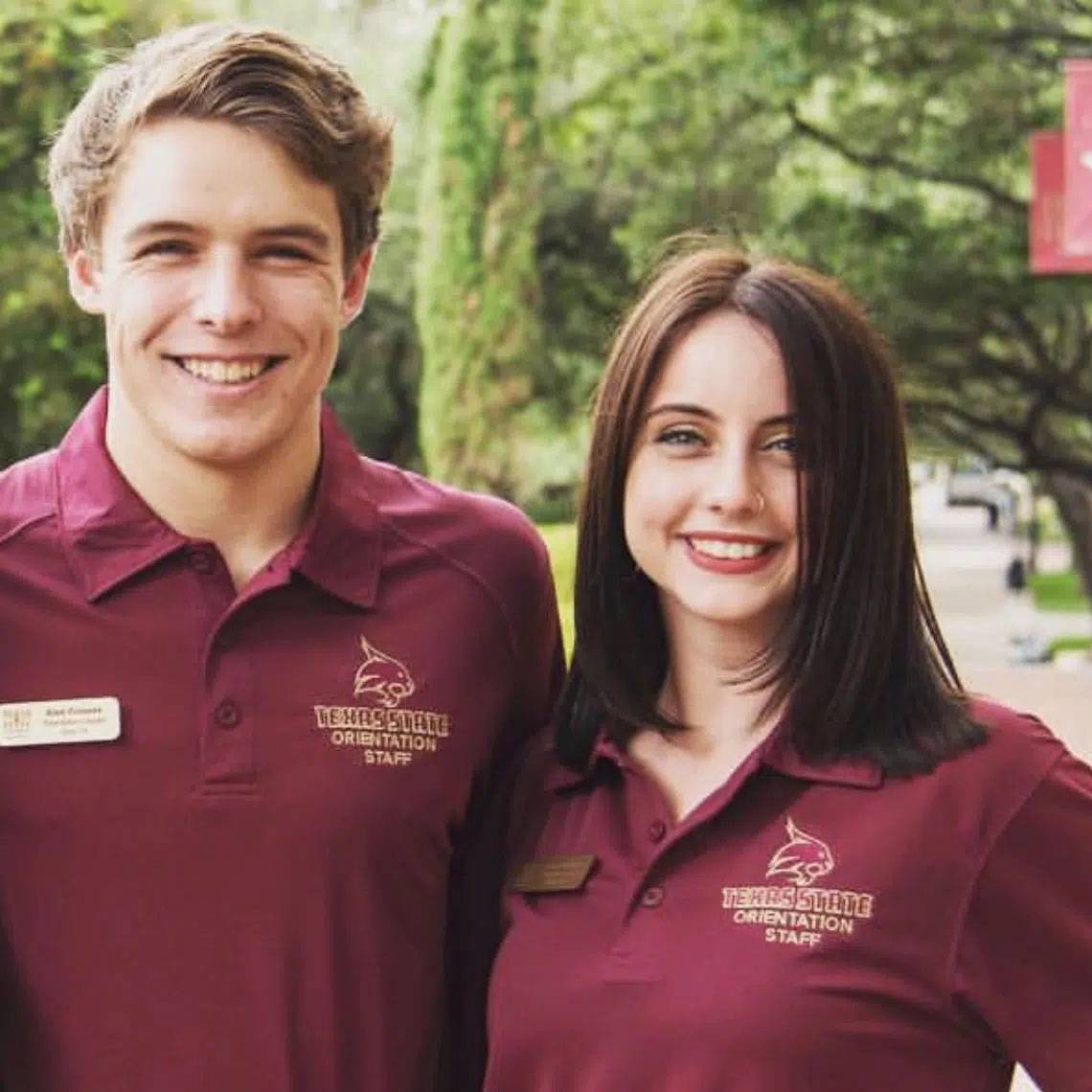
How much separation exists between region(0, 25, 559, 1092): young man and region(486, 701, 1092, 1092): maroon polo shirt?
30cm

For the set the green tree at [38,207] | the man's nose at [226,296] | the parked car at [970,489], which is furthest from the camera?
the parked car at [970,489]

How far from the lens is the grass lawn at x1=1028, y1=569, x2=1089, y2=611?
3531 centimetres

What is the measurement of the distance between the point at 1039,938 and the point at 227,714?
1081 millimetres

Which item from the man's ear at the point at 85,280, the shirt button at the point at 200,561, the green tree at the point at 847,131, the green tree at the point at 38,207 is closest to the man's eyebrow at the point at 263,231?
the man's ear at the point at 85,280

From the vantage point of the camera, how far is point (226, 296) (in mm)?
3006

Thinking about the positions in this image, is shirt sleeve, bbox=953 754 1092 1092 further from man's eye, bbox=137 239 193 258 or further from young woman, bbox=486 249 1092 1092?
man's eye, bbox=137 239 193 258

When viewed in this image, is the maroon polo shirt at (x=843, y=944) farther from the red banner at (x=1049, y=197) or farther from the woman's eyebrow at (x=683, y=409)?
the red banner at (x=1049, y=197)

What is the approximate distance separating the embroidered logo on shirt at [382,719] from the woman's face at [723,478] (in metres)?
0.39

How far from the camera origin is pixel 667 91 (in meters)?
19.7

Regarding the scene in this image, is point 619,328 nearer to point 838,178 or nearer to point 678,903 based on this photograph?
point 678,903

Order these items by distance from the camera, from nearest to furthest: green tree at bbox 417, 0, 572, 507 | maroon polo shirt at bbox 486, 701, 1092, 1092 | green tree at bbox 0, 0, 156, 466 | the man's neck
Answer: maroon polo shirt at bbox 486, 701, 1092, 1092
the man's neck
green tree at bbox 0, 0, 156, 466
green tree at bbox 417, 0, 572, 507

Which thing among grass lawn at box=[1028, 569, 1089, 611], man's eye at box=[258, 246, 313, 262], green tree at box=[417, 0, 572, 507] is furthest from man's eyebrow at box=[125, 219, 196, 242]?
grass lawn at box=[1028, 569, 1089, 611]

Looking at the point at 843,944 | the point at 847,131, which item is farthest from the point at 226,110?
the point at 847,131

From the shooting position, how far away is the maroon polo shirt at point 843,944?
279 cm
